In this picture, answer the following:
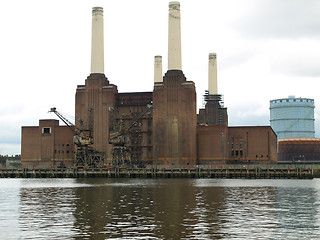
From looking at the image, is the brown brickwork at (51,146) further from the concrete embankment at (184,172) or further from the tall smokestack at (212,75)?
the tall smokestack at (212,75)

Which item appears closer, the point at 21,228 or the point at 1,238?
the point at 1,238

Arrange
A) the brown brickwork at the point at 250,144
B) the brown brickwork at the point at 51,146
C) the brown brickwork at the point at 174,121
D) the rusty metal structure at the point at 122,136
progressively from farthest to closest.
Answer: the brown brickwork at the point at 51,146, the brown brickwork at the point at 250,144, the brown brickwork at the point at 174,121, the rusty metal structure at the point at 122,136

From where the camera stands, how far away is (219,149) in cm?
14038

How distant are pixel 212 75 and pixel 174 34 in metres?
39.5

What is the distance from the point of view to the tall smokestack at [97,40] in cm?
14438

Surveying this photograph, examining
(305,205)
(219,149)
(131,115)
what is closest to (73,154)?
(131,115)

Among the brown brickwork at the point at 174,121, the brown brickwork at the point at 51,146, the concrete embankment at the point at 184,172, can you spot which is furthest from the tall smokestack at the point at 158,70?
the concrete embankment at the point at 184,172

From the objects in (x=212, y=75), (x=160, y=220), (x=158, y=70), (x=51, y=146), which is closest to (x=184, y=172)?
(x=51, y=146)

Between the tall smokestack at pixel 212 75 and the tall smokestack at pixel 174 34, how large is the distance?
35614 mm

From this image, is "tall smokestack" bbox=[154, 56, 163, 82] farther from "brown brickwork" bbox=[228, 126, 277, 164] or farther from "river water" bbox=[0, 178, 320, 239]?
"river water" bbox=[0, 178, 320, 239]

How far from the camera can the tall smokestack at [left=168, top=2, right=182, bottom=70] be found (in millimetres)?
137250

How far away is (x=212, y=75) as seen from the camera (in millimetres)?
173125

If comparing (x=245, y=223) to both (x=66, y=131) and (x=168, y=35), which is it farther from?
(x=66, y=131)

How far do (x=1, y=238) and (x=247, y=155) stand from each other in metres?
123
